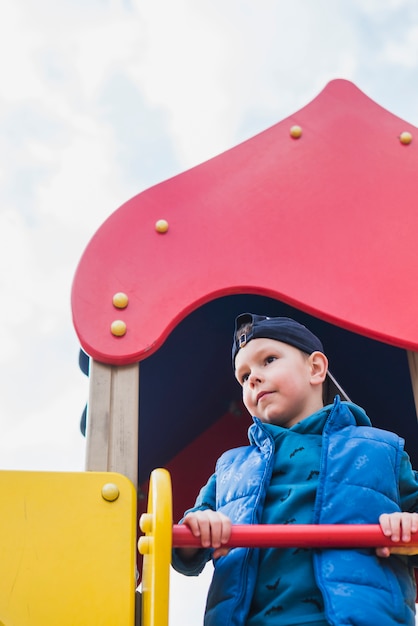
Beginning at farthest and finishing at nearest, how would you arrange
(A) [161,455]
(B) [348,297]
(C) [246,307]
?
(A) [161,455] < (C) [246,307] < (B) [348,297]

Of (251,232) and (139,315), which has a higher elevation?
(251,232)

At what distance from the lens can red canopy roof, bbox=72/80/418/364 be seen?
1.73 meters

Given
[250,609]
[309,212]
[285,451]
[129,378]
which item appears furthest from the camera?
[309,212]

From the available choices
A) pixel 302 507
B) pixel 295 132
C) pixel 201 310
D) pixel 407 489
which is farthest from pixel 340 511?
pixel 295 132

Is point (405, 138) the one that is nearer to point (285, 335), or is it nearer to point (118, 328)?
point (285, 335)

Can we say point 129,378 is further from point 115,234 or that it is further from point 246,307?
point 246,307

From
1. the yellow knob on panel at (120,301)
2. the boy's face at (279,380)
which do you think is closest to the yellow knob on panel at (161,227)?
the yellow knob on panel at (120,301)

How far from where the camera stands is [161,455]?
2.52 meters

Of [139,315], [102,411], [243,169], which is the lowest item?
[102,411]

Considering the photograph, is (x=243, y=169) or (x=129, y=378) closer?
(x=129, y=378)

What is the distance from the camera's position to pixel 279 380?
1.62 metres

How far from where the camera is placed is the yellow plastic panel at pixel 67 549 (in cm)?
122

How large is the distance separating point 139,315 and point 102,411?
0.83 feet

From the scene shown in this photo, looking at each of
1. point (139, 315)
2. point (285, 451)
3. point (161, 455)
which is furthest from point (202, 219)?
point (161, 455)
